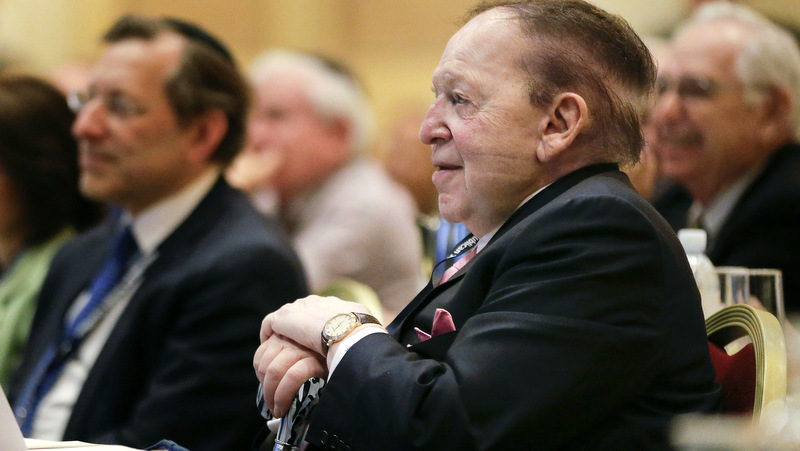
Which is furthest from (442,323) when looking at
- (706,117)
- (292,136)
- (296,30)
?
(296,30)

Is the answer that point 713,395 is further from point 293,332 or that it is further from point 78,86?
point 78,86

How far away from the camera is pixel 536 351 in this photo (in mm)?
1268

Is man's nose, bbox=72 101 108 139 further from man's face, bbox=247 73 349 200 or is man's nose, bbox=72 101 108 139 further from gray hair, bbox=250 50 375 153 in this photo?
gray hair, bbox=250 50 375 153

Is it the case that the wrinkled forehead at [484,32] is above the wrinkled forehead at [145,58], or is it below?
above

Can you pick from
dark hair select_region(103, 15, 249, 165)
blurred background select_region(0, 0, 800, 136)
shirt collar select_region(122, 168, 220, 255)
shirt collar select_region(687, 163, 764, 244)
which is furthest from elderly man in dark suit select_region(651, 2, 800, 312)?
blurred background select_region(0, 0, 800, 136)

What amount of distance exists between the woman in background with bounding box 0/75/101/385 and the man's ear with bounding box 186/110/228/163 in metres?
0.76

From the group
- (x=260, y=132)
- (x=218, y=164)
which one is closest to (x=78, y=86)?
(x=260, y=132)

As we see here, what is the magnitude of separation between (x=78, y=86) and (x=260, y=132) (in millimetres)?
1315

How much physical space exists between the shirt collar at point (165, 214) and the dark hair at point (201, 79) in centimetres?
17

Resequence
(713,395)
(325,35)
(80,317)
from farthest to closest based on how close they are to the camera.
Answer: (325,35) → (80,317) → (713,395)

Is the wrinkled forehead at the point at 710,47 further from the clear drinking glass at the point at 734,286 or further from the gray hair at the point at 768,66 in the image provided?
the clear drinking glass at the point at 734,286

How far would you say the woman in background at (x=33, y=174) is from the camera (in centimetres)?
343

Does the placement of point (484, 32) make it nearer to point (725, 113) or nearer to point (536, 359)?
point (536, 359)

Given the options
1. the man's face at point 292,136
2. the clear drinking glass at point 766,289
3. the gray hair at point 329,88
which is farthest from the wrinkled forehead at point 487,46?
the gray hair at point 329,88
